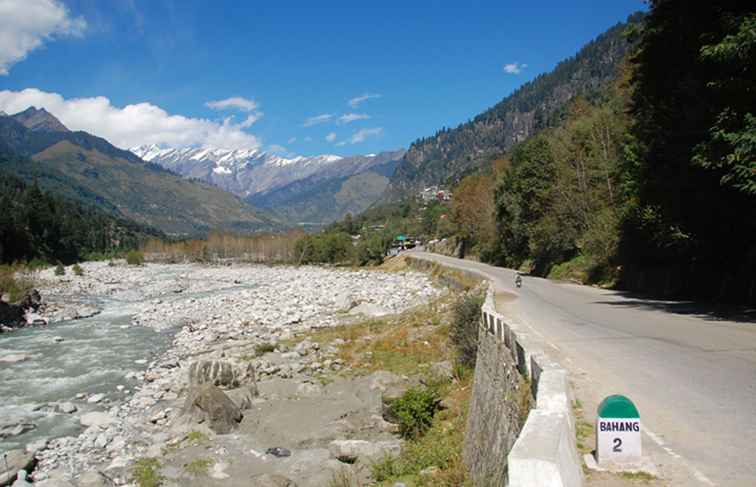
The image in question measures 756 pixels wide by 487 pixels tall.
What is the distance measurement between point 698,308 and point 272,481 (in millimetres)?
13102

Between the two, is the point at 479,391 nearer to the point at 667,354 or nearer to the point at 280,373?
the point at 667,354

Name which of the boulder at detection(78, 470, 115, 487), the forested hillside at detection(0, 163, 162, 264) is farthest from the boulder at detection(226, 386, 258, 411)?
the forested hillside at detection(0, 163, 162, 264)

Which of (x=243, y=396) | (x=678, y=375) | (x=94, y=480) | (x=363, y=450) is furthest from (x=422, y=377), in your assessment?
(x=678, y=375)

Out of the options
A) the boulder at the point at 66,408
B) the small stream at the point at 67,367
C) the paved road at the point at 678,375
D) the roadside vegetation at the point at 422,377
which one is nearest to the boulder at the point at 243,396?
the roadside vegetation at the point at 422,377

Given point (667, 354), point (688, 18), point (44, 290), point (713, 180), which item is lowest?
point (44, 290)

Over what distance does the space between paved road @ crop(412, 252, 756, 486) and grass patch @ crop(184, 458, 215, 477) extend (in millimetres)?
8849

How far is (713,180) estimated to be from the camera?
49.2 ft

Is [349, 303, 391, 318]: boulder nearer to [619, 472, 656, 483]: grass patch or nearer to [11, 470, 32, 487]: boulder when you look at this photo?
[11, 470, 32, 487]: boulder

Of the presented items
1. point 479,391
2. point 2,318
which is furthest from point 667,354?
point 2,318

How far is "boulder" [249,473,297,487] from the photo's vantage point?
1157 centimetres

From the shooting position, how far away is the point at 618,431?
4.86 m

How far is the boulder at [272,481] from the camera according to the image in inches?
456

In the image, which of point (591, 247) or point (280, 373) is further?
point (591, 247)

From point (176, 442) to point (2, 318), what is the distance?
31065 millimetres
